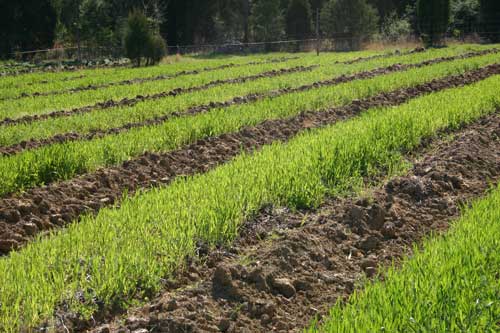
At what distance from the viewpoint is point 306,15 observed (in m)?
51.4

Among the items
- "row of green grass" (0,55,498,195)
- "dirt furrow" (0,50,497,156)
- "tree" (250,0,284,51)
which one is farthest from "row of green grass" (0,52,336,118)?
"tree" (250,0,284,51)

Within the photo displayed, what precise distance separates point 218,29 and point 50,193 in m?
50.6

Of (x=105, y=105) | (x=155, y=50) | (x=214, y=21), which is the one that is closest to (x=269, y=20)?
(x=214, y=21)

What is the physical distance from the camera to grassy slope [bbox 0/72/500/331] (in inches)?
165

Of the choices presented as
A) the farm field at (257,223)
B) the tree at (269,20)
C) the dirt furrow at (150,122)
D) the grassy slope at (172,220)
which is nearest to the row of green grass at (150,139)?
the farm field at (257,223)

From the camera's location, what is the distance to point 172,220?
5375 mm

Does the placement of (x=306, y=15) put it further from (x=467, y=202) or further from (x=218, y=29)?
(x=467, y=202)

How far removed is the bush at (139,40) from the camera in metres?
30.4

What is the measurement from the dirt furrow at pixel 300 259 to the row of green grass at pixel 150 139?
3304mm

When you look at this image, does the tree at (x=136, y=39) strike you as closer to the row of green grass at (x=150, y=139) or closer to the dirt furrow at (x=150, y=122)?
the dirt furrow at (x=150, y=122)

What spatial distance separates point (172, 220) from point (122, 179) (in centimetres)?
255

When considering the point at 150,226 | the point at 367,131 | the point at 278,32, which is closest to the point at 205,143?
the point at 367,131

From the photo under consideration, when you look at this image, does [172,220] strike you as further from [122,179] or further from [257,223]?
[122,179]

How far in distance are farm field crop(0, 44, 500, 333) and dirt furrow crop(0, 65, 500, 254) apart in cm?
3
